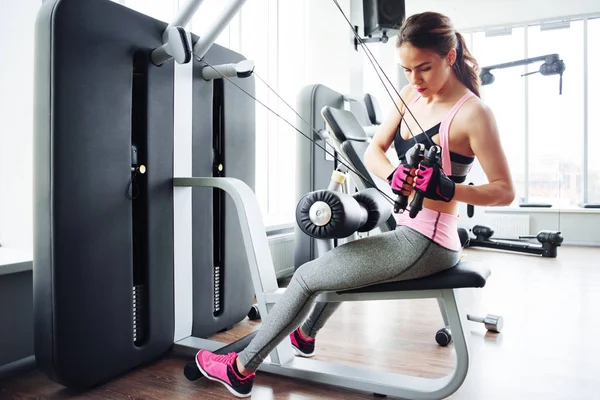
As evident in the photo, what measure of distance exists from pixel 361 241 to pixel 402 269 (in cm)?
14

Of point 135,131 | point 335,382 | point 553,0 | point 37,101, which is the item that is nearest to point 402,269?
point 335,382

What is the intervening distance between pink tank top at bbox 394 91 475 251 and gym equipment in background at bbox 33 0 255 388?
2.61 feet

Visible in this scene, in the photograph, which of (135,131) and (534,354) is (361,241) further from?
(534,354)

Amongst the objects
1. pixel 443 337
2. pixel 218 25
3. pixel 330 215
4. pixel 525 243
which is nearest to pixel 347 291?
pixel 330 215

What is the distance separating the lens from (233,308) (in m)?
2.05

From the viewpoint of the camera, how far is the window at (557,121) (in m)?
5.38

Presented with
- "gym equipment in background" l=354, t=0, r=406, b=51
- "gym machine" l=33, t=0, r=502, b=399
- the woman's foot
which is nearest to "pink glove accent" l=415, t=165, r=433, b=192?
"gym machine" l=33, t=0, r=502, b=399

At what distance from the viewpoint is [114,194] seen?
4.82 ft

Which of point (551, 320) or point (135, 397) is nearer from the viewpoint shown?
point (135, 397)

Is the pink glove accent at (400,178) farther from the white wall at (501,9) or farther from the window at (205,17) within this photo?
the white wall at (501,9)

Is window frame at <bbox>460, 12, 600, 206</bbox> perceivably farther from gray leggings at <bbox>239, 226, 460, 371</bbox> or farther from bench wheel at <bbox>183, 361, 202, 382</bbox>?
bench wheel at <bbox>183, 361, 202, 382</bbox>

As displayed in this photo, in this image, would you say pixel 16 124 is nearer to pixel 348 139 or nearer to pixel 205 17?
pixel 348 139

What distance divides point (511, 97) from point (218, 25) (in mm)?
4903

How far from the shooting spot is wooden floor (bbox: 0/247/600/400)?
1.45 m
